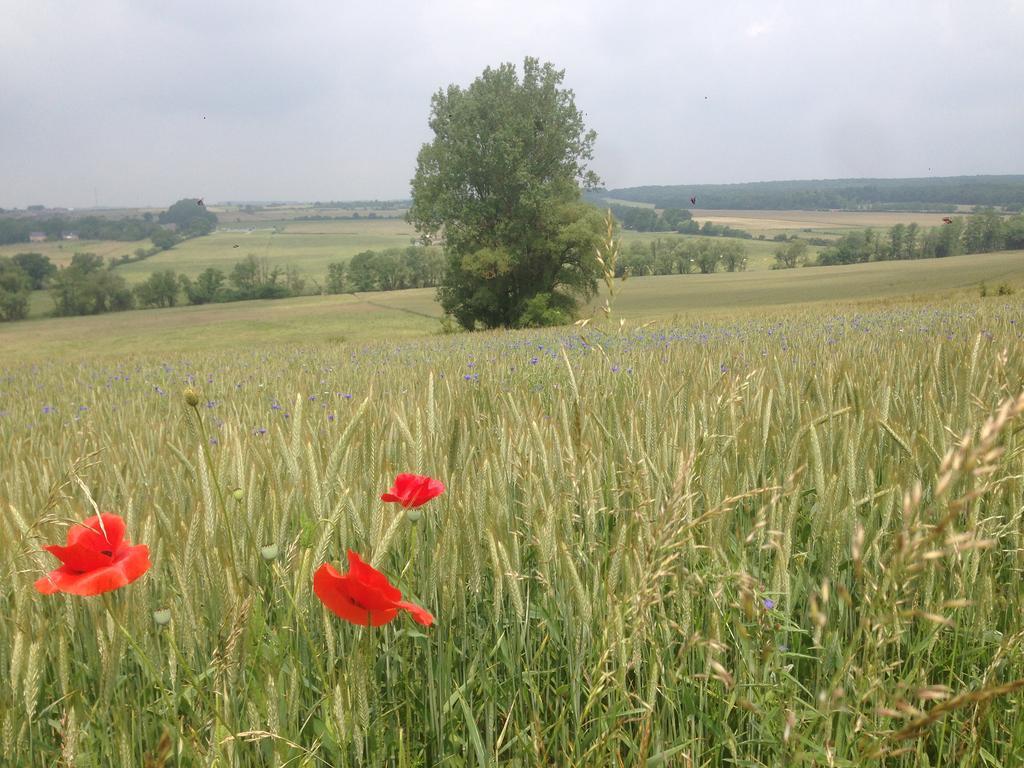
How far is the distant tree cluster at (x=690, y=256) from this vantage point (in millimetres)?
77562

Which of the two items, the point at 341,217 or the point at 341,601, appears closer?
the point at 341,601

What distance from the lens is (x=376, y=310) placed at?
5394 centimetres

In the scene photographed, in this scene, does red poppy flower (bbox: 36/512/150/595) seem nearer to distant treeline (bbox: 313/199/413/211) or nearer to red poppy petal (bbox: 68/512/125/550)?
red poppy petal (bbox: 68/512/125/550)

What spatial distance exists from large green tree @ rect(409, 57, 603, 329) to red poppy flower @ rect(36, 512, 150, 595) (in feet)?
100

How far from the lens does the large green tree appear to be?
32.1 m

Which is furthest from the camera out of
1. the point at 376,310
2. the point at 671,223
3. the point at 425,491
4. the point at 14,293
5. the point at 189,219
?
the point at 189,219

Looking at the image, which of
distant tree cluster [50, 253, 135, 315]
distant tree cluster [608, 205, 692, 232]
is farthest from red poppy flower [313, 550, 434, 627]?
distant tree cluster [608, 205, 692, 232]

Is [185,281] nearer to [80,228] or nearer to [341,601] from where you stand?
[80,228]

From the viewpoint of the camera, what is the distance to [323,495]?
4.18ft

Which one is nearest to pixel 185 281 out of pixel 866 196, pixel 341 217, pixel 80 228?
pixel 80 228

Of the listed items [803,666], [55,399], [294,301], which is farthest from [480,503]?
[294,301]

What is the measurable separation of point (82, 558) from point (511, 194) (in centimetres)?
3343

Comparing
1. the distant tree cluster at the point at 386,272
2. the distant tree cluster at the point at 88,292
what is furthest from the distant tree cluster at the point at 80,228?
the distant tree cluster at the point at 386,272

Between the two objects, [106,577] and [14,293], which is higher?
[106,577]
